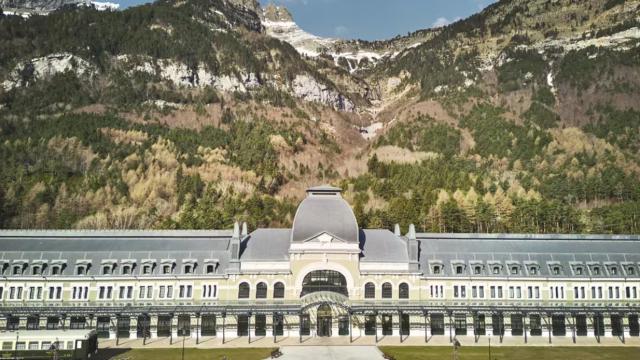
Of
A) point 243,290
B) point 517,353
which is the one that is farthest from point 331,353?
point 517,353

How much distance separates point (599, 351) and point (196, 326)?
5109cm

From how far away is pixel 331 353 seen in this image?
64938 millimetres

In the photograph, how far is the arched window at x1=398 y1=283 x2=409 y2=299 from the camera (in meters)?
79.6

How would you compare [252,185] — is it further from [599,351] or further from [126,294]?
[599,351]

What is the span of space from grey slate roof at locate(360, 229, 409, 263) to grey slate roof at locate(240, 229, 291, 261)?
1154 cm

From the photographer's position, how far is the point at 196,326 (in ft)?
243

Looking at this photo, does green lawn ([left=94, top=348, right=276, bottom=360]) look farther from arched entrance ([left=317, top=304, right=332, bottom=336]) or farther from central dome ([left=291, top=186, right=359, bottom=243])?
central dome ([left=291, top=186, right=359, bottom=243])

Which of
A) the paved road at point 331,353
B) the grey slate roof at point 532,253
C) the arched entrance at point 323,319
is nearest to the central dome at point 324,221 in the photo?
the arched entrance at point 323,319

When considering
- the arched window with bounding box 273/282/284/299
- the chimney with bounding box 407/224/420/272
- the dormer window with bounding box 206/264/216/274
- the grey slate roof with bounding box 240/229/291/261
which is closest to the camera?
the arched window with bounding box 273/282/284/299

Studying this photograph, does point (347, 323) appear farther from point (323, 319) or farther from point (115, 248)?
point (115, 248)

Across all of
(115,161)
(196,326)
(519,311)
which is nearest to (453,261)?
(519,311)

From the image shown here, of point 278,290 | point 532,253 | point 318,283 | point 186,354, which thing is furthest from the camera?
point 532,253

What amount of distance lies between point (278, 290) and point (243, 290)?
16.2ft

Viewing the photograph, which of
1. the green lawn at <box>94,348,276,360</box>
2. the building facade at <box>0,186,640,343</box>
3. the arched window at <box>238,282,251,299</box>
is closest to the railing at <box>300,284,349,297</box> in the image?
the building facade at <box>0,186,640,343</box>
